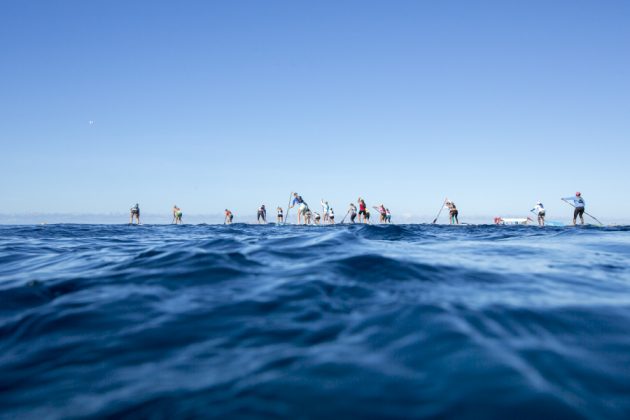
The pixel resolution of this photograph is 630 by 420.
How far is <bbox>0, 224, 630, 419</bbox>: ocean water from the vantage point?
1.71m

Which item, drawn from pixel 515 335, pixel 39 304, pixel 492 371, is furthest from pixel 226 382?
pixel 39 304

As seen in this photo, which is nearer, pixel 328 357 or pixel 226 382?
pixel 226 382

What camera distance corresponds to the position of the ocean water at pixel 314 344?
1.71 m

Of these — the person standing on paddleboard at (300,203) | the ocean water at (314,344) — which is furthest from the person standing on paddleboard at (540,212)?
the ocean water at (314,344)

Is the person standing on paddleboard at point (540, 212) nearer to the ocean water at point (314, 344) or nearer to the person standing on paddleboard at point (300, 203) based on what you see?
the person standing on paddleboard at point (300, 203)

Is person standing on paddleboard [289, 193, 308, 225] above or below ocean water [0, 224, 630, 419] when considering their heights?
above

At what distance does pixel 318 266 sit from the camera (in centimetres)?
460

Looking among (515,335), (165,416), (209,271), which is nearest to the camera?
(165,416)

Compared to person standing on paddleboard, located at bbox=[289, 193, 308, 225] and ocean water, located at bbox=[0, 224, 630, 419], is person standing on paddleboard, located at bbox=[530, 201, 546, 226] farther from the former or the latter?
ocean water, located at bbox=[0, 224, 630, 419]

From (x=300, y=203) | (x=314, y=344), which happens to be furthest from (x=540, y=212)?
(x=314, y=344)

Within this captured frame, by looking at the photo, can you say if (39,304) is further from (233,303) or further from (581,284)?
(581,284)

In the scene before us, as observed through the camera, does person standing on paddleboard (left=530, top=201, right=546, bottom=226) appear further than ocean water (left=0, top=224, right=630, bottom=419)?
Yes

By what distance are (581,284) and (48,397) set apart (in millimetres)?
5228

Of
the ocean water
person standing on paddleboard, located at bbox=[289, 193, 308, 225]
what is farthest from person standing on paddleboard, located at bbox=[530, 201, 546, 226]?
the ocean water
